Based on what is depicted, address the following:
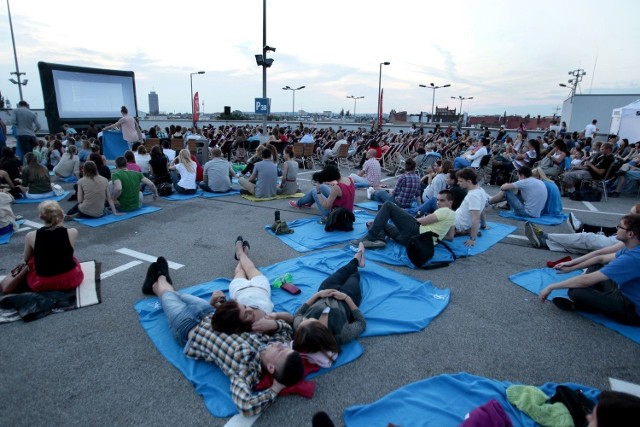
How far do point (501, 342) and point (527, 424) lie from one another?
0.95 meters

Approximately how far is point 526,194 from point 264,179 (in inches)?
217

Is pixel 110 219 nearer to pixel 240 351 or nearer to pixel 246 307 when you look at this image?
pixel 246 307

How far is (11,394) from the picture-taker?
2.45 meters

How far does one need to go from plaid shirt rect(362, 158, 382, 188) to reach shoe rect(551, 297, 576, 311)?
225 inches

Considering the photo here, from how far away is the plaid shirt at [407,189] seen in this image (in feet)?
21.8

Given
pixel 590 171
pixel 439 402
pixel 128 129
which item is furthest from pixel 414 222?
pixel 128 129

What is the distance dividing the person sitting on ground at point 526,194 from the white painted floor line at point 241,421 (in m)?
6.50

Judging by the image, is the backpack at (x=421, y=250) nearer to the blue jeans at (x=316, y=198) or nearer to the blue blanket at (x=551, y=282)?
the blue blanket at (x=551, y=282)

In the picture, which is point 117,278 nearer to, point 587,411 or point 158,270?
point 158,270

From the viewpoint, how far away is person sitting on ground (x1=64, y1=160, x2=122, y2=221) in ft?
20.4

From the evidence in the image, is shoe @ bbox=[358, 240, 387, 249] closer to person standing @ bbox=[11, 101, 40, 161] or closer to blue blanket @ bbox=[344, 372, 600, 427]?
blue blanket @ bbox=[344, 372, 600, 427]

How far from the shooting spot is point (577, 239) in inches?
202

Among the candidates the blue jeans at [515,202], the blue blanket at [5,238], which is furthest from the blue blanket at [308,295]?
the blue jeans at [515,202]

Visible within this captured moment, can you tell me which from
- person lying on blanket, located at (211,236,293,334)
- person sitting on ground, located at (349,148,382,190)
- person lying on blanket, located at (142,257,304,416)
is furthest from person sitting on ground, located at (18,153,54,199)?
person sitting on ground, located at (349,148,382,190)
